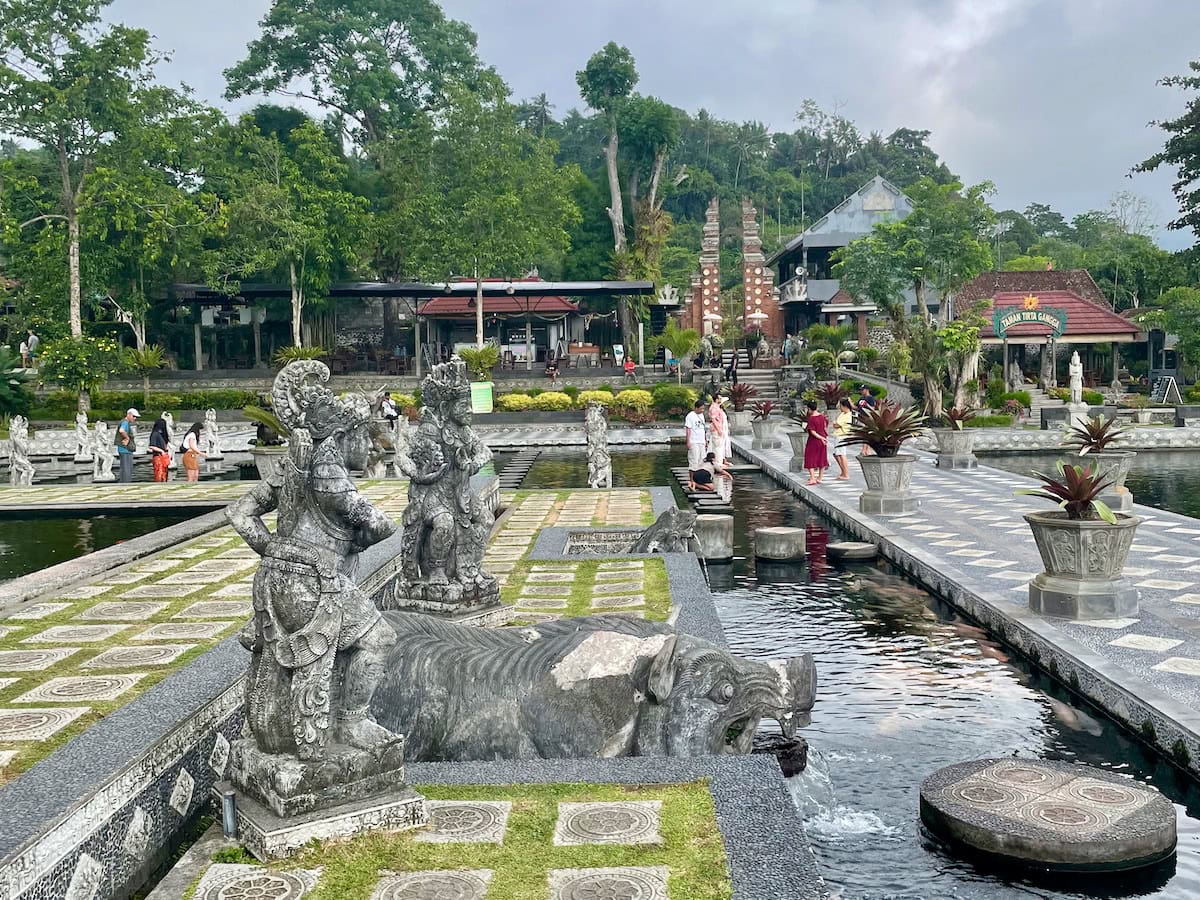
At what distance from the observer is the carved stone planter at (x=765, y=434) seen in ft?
75.6

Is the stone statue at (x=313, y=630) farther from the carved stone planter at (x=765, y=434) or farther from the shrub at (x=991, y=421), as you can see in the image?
the shrub at (x=991, y=421)

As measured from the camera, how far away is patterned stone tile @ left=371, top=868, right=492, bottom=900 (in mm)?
3525

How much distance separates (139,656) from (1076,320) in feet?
120

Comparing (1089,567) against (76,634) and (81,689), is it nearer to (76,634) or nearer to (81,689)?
(81,689)

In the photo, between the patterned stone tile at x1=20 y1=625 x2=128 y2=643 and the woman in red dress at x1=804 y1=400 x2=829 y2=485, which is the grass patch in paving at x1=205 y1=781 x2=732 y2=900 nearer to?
the patterned stone tile at x1=20 y1=625 x2=128 y2=643

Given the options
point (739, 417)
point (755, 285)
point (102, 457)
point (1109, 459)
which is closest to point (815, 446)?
point (1109, 459)

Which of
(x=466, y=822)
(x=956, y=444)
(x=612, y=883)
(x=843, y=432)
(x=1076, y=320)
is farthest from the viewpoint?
(x=1076, y=320)

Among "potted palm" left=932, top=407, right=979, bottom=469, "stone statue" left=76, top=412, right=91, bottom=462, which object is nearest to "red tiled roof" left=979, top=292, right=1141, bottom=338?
"potted palm" left=932, top=407, right=979, bottom=469

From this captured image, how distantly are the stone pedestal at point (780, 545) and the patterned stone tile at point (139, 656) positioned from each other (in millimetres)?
6406

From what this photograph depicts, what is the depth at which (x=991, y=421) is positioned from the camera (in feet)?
87.7

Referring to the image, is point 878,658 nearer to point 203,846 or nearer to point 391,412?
point 203,846

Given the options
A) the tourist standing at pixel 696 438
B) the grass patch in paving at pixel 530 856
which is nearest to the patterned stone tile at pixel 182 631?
the grass patch in paving at pixel 530 856

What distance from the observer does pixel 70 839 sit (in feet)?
12.7

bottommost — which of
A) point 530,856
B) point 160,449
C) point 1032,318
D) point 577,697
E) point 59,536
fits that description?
point 59,536
